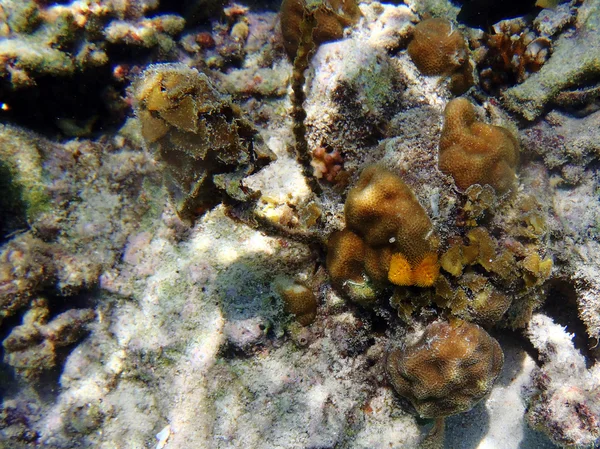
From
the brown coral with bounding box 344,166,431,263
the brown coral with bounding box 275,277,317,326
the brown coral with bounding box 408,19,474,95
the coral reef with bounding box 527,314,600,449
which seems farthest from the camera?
the brown coral with bounding box 408,19,474,95

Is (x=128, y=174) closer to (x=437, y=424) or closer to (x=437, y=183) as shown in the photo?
(x=437, y=183)

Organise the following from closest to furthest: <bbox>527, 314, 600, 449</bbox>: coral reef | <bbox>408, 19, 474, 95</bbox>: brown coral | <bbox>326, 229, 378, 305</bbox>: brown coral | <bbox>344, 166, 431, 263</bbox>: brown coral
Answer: <bbox>344, 166, 431, 263</bbox>: brown coral, <bbox>527, 314, 600, 449</bbox>: coral reef, <bbox>326, 229, 378, 305</bbox>: brown coral, <bbox>408, 19, 474, 95</bbox>: brown coral

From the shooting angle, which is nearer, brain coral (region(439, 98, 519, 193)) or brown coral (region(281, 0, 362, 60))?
brain coral (region(439, 98, 519, 193))

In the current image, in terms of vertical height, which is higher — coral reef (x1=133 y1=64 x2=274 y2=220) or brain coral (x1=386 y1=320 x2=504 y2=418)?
coral reef (x1=133 y1=64 x2=274 y2=220)

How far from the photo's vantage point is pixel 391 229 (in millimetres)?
2682

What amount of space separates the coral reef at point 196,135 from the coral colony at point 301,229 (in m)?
0.02

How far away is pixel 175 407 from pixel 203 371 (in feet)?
1.71

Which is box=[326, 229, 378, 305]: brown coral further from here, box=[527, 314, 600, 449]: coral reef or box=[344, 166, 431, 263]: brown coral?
box=[527, 314, 600, 449]: coral reef

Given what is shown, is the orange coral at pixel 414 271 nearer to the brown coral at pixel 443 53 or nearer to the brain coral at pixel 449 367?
the brain coral at pixel 449 367

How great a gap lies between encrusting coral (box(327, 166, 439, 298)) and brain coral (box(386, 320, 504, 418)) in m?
0.43

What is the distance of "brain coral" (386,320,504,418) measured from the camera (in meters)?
2.68

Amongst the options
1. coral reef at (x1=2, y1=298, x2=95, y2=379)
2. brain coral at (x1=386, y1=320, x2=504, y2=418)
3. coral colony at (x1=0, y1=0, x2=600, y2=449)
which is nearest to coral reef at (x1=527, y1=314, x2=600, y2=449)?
coral colony at (x1=0, y1=0, x2=600, y2=449)

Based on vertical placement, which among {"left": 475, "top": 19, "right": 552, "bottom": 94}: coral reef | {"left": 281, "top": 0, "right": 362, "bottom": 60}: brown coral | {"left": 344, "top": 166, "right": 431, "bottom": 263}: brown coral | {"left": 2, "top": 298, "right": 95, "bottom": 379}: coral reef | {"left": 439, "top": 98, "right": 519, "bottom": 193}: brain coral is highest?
{"left": 475, "top": 19, "right": 552, "bottom": 94}: coral reef

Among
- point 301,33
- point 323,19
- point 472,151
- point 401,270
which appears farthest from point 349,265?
point 323,19
